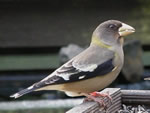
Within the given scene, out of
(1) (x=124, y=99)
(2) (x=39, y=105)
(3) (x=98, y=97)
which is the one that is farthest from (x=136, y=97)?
(2) (x=39, y=105)

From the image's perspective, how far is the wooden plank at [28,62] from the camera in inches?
384

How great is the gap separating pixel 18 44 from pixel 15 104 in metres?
1.97

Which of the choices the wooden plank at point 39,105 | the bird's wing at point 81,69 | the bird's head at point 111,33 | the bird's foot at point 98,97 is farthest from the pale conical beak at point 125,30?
the wooden plank at point 39,105

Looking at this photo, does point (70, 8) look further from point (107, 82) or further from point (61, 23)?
point (107, 82)

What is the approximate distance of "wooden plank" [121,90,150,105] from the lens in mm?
4602

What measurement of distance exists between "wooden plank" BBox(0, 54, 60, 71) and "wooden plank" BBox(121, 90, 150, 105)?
200 inches

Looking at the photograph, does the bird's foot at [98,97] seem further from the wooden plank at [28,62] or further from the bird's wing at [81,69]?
the wooden plank at [28,62]

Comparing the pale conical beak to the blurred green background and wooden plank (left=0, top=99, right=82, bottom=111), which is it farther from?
the blurred green background

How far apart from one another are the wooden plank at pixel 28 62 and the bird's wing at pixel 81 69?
17.2 ft

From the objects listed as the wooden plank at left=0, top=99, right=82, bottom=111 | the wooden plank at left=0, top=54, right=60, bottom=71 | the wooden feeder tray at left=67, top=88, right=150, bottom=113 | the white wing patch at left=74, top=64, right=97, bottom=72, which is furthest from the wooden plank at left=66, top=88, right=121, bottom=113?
the wooden plank at left=0, top=54, right=60, bottom=71

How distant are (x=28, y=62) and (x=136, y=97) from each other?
5.28 m

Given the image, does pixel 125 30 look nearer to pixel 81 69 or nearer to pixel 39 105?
pixel 81 69

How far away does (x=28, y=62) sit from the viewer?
976cm

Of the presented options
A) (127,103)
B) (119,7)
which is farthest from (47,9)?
(127,103)
